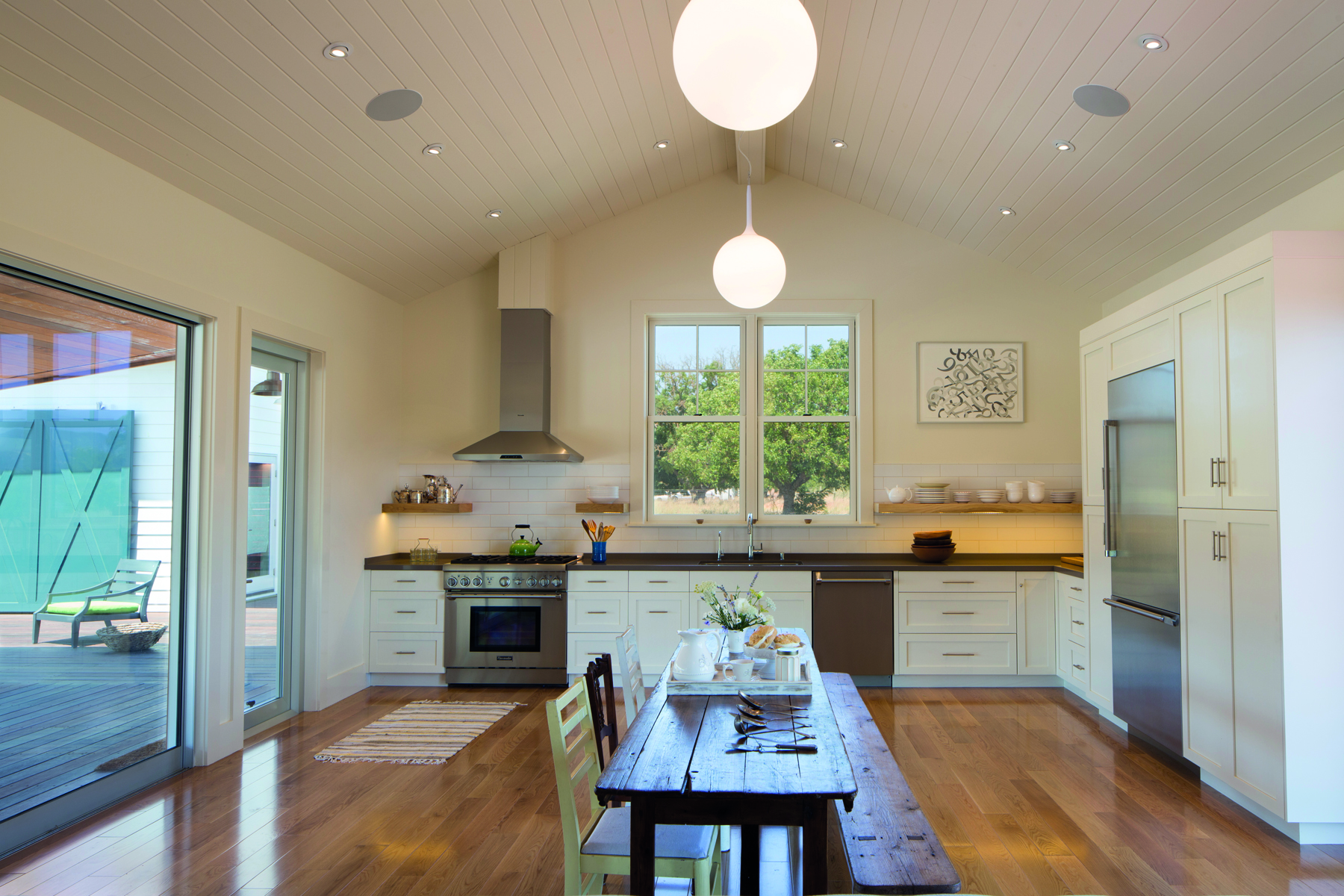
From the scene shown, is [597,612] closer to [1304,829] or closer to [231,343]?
[231,343]

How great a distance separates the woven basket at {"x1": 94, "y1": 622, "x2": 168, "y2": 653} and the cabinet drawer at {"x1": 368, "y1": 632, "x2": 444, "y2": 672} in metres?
1.90

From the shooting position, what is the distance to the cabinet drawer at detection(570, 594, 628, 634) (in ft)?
18.7

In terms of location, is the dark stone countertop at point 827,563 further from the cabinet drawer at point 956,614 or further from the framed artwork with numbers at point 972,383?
the framed artwork with numbers at point 972,383

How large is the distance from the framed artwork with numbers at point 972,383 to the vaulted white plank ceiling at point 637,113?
2.41 feet

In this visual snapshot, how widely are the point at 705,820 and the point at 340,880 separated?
1682 millimetres

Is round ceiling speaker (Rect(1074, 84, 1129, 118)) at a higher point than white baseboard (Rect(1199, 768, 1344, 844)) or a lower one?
higher

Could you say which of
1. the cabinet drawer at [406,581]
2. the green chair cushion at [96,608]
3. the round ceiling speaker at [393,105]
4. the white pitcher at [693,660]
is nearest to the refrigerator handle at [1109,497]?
the white pitcher at [693,660]

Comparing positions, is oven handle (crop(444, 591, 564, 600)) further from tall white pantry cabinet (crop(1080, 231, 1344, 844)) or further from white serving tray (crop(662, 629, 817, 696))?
tall white pantry cabinet (crop(1080, 231, 1344, 844))

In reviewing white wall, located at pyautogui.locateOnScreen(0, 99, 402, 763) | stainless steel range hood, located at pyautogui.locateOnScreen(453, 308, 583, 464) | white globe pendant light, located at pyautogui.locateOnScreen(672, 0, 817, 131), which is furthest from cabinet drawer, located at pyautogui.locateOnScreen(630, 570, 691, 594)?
white globe pendant light, located at pyautogui.locateOnScreen(672, 0, 817, 131)

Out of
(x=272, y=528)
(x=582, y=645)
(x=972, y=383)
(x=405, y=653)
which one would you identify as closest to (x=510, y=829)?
(x=582, y=645)

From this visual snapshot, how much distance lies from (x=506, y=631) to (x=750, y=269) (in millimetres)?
3425

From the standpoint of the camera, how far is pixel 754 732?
7.75ft

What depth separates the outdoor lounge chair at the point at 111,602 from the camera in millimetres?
3373

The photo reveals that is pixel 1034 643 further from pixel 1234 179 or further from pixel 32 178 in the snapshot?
pixel 32 178
